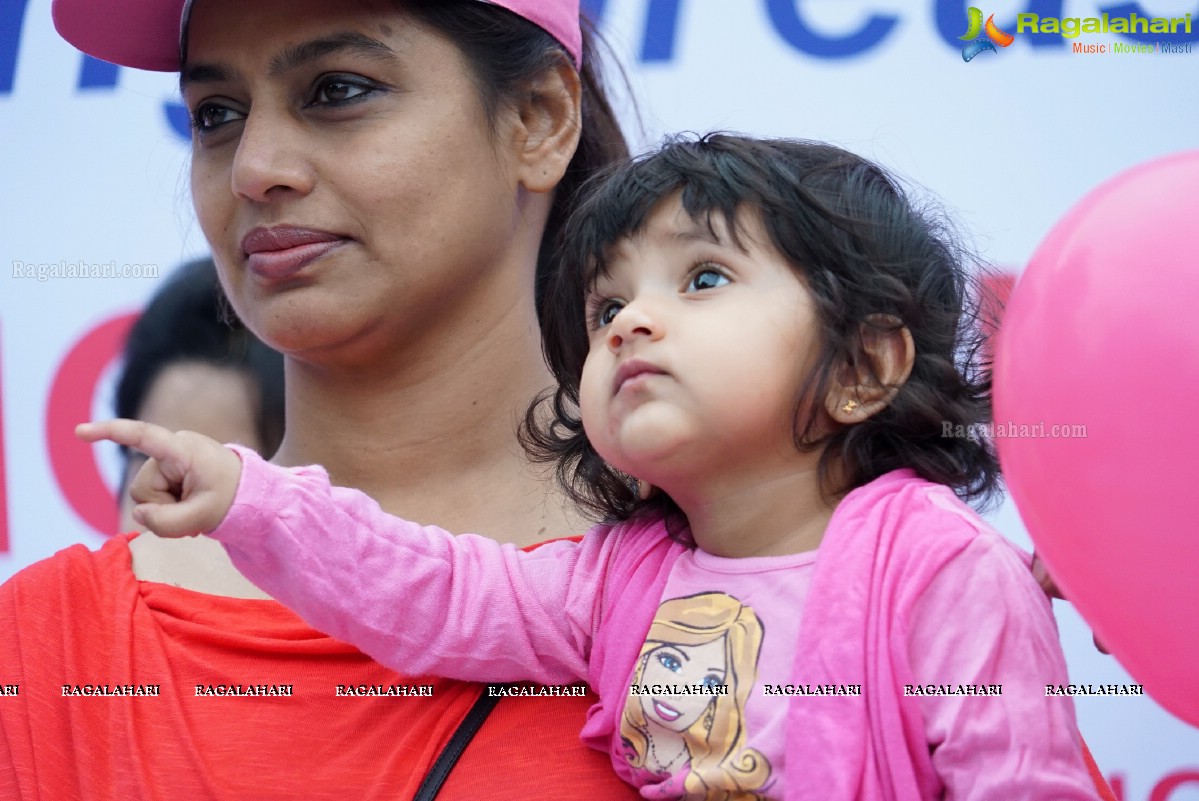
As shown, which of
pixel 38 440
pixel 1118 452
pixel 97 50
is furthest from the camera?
pixel 38 440

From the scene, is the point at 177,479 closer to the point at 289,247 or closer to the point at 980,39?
the point at 289,247

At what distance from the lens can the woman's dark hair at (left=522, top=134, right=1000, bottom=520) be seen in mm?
1179

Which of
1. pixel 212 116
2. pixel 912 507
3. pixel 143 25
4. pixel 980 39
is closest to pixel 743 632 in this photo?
pixel 912 507

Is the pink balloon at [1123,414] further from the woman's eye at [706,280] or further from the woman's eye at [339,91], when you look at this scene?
the woman's eye at [339,91]

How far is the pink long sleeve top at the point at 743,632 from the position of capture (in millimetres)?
1026

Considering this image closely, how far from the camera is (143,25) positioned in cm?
165

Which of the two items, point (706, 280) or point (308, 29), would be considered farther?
point (308, 29)

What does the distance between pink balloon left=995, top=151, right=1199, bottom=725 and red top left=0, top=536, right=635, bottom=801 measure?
46 cm

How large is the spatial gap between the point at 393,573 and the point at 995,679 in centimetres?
50

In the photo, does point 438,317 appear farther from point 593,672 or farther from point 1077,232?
point 1077,232

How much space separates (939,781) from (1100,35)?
1442mm

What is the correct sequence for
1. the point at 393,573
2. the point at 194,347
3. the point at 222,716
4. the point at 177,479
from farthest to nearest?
the point at 194,347, the point at 222,716, the point at 393,573, the point at 177,479

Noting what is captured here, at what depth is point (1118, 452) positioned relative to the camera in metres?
0.96

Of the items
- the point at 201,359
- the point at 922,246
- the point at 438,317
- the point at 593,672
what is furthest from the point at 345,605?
the point at 201,359
